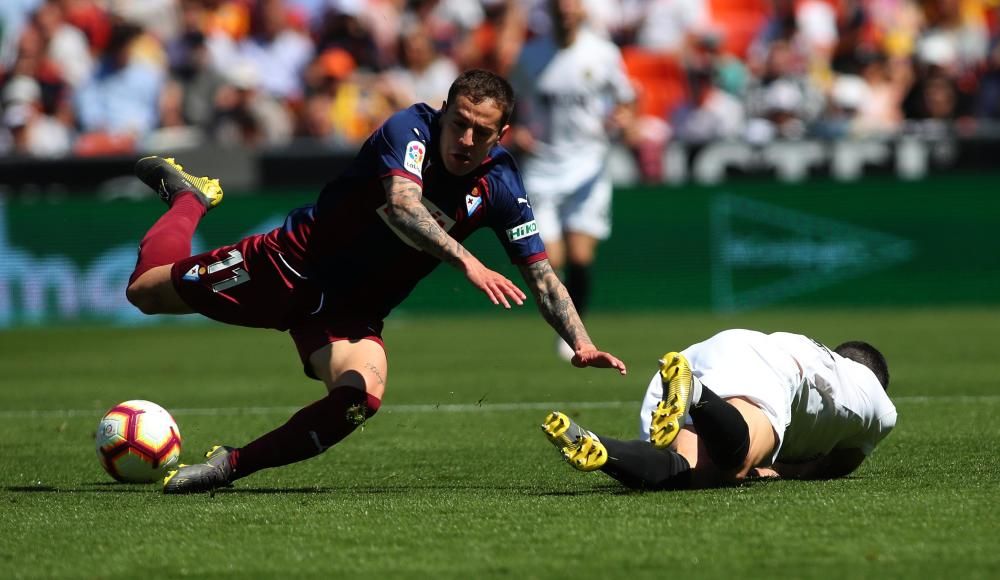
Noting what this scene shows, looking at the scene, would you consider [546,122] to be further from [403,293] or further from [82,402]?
[403,293]

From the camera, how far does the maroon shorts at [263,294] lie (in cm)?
623

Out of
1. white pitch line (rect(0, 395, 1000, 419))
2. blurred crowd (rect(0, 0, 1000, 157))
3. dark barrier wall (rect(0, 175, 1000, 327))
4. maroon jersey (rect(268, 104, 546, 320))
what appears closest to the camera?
maroon jersey (rect(268, 104, 546, 320))

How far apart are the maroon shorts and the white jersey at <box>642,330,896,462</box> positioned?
138 centimetres

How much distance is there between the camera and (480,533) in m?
4.68

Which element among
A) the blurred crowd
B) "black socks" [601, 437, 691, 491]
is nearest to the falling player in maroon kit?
"black socks" [601, 437, 691, 491]

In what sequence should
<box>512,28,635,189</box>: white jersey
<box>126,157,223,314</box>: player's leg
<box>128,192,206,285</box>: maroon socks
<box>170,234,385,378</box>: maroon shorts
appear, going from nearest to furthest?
<box>170,234,385,378</box>: maroon shorts → <box>126,157,223,314</box>: player's leg → <box>128,192,206,285</box>: maroon socks → <box>512,28,635,189</box>: white jersey

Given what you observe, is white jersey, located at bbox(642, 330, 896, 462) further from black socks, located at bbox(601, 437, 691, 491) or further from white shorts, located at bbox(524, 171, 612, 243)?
white shorts, located at bbox(524, 171, 612, 243)

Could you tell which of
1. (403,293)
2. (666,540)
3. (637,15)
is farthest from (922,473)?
(637,15)

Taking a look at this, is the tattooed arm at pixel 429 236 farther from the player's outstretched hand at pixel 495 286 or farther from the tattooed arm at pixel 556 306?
the tattooed arm at pixel 556 306

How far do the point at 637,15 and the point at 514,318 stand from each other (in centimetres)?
521

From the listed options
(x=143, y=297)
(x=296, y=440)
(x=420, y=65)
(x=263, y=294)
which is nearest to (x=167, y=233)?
(x=143, y=297)

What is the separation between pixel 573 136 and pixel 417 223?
7.25 m

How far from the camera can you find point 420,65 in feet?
58.7

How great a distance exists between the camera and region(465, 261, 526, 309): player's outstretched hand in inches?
204
